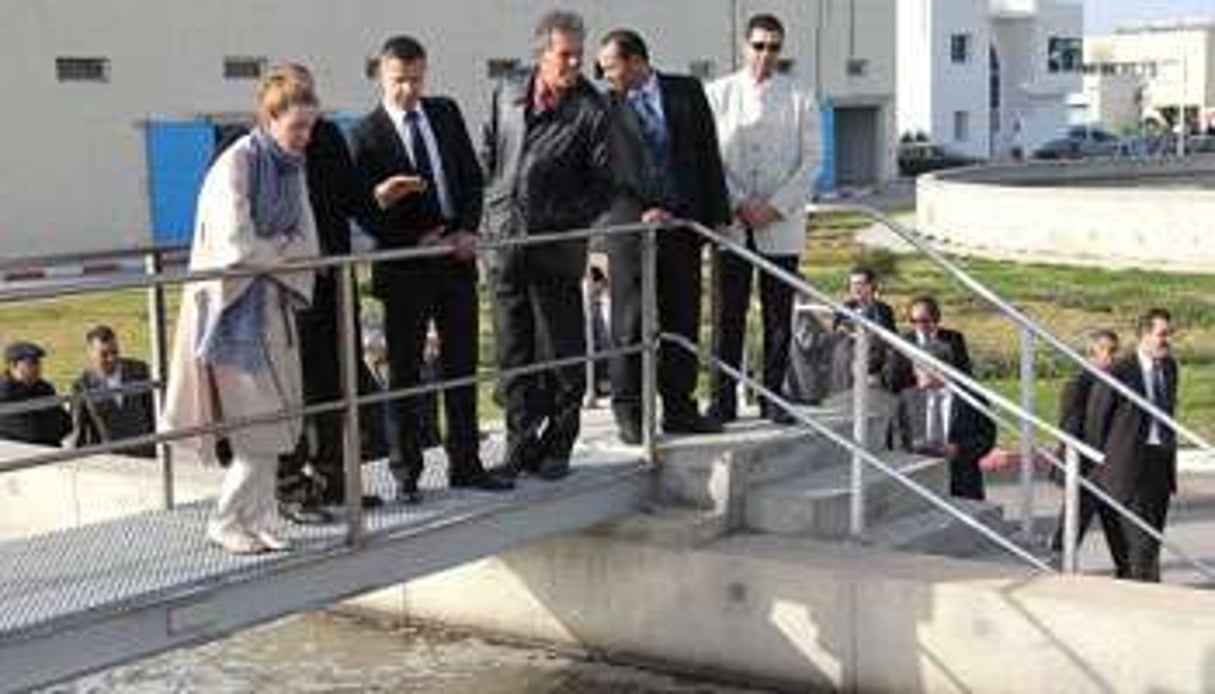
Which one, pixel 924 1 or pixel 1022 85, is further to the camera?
pixel 1022 85

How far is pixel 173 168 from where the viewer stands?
37688 millimetres

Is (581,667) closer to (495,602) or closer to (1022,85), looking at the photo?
(495,602)

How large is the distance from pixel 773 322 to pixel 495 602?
69.4 inches

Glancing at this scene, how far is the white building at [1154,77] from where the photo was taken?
102812mm

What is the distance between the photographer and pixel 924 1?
75.6 m

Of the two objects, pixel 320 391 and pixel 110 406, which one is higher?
pixel 320 391

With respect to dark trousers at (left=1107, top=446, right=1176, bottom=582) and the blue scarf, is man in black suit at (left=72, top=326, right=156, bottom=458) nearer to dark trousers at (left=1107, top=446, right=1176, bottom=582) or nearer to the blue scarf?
the blue scarf

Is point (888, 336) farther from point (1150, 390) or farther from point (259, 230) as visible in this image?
point (259, 230)

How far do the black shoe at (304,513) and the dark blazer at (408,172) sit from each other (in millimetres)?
845

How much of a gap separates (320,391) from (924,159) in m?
60.2

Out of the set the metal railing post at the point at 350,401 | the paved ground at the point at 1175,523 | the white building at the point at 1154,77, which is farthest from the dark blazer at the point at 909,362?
the white building at the point at 1154,77

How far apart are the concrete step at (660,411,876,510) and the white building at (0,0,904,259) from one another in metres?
24.6

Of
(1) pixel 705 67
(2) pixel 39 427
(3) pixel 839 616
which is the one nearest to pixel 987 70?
(1) pixel 705 67

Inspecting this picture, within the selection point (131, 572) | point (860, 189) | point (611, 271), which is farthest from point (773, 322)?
point (860, 189)
